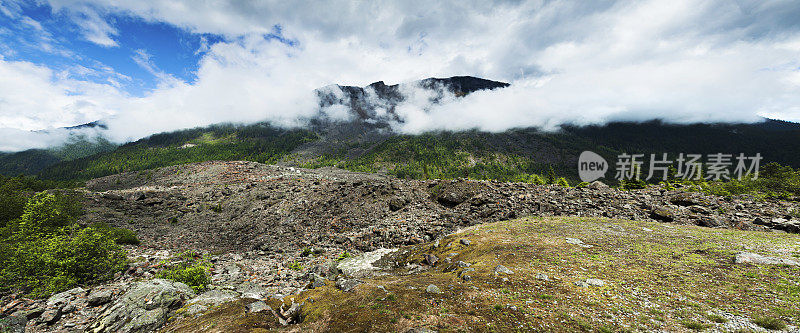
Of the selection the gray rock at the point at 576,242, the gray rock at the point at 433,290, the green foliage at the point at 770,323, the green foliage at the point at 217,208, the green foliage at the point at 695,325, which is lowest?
the green foliage at the point at 217,208

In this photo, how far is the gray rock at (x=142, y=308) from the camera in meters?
10.4

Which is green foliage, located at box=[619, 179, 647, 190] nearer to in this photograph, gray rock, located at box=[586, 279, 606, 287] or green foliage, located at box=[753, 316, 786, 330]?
gray rock, located at box=[586, 279, 606, 287]

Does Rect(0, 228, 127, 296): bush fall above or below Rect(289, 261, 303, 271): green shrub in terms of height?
above

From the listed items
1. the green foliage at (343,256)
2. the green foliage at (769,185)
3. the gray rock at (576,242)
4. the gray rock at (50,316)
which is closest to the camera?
→ the gray rock at (50,316)

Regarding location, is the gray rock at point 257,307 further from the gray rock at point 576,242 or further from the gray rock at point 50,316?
the gray rock at point 576,242

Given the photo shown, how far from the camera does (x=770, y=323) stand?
7676 millimetres

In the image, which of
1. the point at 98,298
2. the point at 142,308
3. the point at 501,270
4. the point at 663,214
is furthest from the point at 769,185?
the point at 98,298

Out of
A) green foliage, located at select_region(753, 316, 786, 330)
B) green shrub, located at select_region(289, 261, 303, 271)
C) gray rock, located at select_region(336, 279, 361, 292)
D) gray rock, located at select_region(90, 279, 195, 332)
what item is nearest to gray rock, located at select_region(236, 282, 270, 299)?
gray rock, located at select_region(90, 279, 195, 332)

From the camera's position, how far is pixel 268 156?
196875 mm

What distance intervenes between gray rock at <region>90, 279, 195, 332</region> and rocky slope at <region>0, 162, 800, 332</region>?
57mm

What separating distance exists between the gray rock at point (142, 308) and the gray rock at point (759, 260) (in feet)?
88.9

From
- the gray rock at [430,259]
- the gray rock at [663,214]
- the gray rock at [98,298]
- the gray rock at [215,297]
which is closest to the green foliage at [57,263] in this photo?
the gray rock at [98,298]

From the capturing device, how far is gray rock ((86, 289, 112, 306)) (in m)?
12.3

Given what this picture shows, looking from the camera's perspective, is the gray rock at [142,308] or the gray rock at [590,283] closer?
the gray rock at [142,308]
